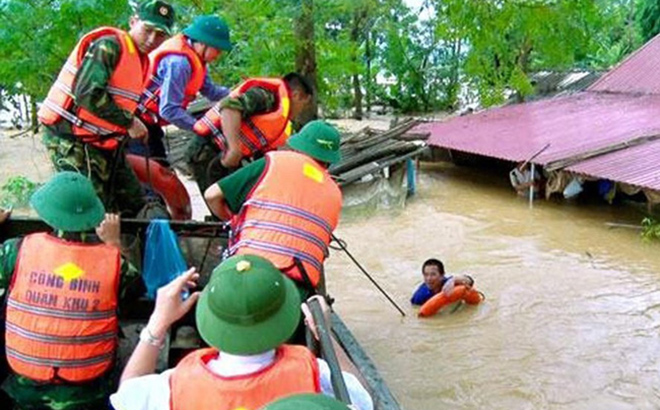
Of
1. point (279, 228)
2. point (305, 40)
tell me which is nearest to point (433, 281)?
point (305, 40)

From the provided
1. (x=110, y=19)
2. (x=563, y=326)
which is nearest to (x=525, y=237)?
(x=563, y=326)

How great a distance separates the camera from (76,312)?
2.88m

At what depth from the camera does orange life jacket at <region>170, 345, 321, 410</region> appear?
2.00 meters

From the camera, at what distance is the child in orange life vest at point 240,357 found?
6.33ft

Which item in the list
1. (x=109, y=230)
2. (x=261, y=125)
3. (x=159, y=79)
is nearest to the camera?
(x=109, y=230)

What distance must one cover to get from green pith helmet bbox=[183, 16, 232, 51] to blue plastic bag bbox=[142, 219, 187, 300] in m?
1.26

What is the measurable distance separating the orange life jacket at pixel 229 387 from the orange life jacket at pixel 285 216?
1.35 metres

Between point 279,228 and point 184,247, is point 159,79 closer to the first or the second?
point 184,247

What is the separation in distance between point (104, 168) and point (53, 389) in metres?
1.53

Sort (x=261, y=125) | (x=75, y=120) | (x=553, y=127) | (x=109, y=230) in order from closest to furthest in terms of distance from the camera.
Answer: (x=109, y=230) < (x=75, y=120) < (x=261, y=125) < (x=553, y=127)

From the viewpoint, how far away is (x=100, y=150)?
412 centimetres

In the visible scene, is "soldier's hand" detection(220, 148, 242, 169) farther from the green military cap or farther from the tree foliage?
the tree foliage

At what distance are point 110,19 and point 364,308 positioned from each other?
235 inches

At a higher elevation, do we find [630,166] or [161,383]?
[161,383]
